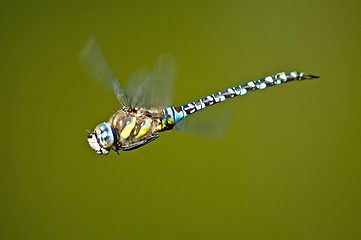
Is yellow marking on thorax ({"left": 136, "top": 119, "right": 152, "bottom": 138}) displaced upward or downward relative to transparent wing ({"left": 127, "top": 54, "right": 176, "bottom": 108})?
downward

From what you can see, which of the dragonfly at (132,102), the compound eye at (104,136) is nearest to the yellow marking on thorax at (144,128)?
the dragonfly at (132,102)

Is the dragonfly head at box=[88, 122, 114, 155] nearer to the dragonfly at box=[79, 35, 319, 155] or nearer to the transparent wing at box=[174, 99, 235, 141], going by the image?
the dragonfly at box=[79, 35, 319, 155]

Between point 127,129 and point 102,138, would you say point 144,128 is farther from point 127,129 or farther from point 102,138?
point 102,138

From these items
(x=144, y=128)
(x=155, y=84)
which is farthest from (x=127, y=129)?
(x=155, y=84)

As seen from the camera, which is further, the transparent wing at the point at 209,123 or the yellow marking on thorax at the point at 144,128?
the transparent wing at the point at 209,123
